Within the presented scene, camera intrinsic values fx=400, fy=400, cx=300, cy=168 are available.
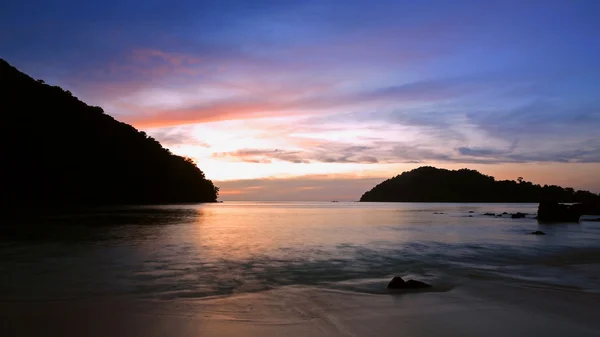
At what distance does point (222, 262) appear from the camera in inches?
794

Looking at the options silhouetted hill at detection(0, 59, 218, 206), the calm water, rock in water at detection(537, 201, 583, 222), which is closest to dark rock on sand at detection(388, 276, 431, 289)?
the calm water

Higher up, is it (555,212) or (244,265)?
(555,212)

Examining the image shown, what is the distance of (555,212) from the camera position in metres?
63.8

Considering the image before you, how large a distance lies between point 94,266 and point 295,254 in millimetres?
10702

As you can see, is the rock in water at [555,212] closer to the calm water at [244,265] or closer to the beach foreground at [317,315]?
the calm water at [244,265]

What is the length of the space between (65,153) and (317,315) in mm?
117658

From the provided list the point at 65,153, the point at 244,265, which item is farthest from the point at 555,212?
the point at 65,153

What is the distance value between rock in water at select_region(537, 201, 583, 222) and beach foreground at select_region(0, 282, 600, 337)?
58.5m

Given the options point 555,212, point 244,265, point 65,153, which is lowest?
point 244,265

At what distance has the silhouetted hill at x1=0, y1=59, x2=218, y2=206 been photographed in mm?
89444

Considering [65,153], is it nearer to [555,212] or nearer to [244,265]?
[244,265]

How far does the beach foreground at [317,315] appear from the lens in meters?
8.75

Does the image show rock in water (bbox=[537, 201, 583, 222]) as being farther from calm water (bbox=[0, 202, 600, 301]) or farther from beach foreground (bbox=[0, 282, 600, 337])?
beach foreground (bbox=[0, 282, 600, 337])

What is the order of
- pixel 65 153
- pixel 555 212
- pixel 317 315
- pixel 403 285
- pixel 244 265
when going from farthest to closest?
1. pixel 65 153
2. pixel 555 212
3. pixel 244 265
4. pixel 403 285
5. pixel 317 315
